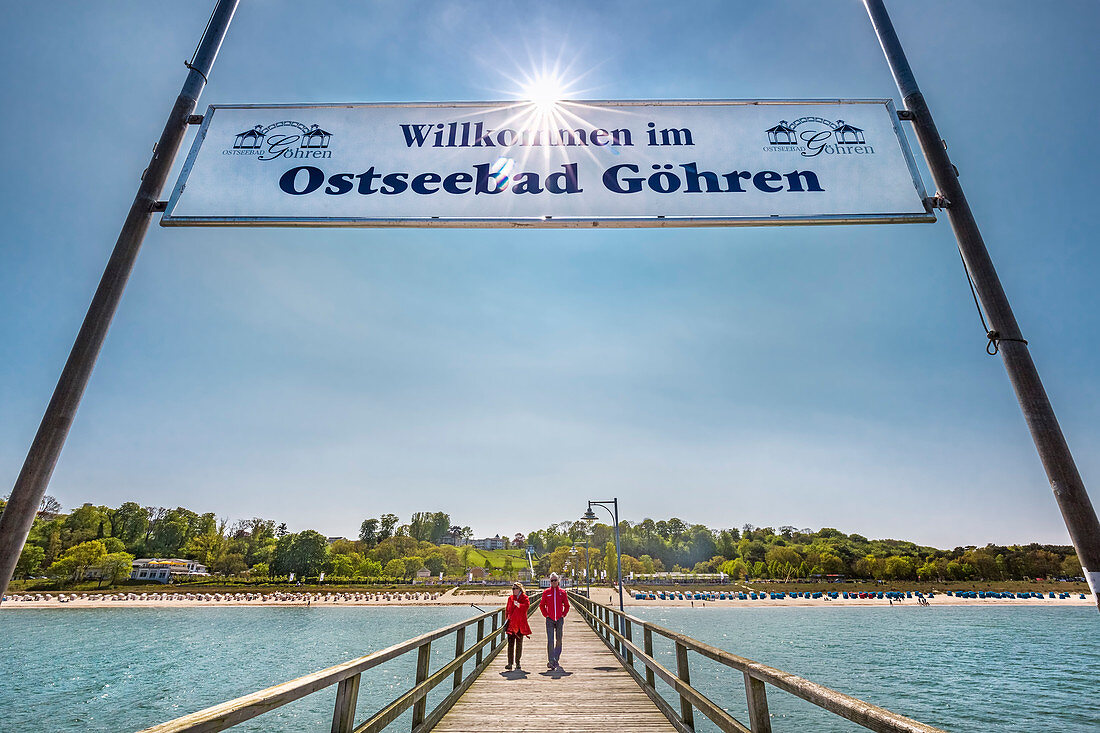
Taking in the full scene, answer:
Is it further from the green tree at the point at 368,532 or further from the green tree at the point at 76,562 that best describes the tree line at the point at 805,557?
the green tree at the point at 76,562

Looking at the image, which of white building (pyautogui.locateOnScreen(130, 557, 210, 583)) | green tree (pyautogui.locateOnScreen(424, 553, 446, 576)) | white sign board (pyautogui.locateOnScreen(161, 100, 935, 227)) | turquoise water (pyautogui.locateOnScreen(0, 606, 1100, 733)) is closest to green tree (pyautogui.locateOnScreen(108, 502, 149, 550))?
white building (pyautogui.locateOnScreen(130, 557, 210, 583))

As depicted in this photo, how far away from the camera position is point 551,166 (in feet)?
14.0

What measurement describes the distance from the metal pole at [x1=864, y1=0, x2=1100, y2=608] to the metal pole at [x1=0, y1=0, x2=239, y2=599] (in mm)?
5064

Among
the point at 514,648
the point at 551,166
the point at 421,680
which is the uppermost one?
the point at 551,166

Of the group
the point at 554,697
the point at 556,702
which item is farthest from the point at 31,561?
the point at 556,702

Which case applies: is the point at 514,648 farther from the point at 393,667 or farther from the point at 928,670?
the point at 928,670

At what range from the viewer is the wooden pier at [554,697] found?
234 cm

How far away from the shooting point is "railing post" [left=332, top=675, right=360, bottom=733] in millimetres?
3352

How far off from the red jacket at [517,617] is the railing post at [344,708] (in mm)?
6771

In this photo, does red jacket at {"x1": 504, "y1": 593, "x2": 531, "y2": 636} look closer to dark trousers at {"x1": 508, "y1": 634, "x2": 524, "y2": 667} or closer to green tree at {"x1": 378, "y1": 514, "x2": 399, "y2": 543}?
dark trousers at {"x1": 508, "y1": 634, "x2": 524, "y2": 667}

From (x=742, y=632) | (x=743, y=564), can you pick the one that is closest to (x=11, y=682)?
(x=742, y=632)

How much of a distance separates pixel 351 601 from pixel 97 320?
344 feet

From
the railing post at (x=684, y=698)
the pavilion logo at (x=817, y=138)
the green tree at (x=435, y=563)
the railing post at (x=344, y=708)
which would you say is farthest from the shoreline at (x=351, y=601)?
the pavilion logo at (x=817, y=138)

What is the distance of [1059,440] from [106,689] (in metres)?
37.1
